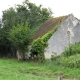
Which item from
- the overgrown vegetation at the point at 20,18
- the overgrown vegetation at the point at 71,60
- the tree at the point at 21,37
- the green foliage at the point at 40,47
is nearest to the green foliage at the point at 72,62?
the overgrown vegetation at the point at 71,60

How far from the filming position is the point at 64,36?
111 feet

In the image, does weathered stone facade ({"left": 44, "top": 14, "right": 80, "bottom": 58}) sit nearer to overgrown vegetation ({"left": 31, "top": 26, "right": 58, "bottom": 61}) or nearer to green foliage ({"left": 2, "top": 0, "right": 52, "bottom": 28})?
overgrown vegetation ({"left": 31, "top": 26, "right": 58, "bottom": 61})

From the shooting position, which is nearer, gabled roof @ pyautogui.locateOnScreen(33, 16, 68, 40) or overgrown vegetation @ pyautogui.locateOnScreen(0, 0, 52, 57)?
gabled roof @ pyautogui.locateOnScreen(33, 16, 68, 40)

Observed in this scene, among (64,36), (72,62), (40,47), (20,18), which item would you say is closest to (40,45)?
(40,47)

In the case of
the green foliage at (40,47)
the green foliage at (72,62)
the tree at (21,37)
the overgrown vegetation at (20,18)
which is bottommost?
the green foliage at (72,62)

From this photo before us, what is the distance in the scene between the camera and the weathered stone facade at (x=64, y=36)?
3266 cm

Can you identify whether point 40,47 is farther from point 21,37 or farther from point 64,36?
point 21,37

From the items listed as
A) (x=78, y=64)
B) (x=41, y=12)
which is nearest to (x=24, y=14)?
(x=41, y=12)

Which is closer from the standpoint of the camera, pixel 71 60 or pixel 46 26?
pixel 71 60

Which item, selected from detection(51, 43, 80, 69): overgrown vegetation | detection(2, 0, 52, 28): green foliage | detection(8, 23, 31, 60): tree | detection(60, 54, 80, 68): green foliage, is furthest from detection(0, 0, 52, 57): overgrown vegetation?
detection(60, 54, 80, 68): green foliage

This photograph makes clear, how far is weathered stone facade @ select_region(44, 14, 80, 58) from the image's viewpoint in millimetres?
32656

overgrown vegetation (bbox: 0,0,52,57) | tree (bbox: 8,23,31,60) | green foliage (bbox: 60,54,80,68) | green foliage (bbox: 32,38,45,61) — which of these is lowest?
green foliage (bbox: 60,54,80,68)

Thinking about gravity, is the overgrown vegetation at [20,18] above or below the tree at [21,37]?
above

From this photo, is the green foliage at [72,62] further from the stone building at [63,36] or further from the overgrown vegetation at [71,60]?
the stone building at [63,36]
